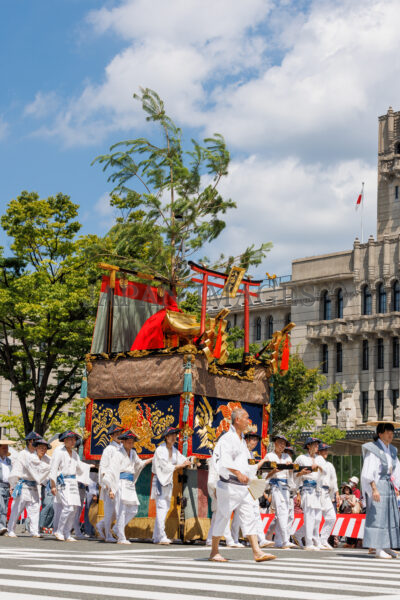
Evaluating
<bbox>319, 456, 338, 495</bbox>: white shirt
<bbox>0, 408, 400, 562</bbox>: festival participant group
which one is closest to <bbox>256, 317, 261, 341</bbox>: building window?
<bbox>0, 408, 400, 562</bbox>: festival participant group

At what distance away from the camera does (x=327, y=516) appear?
16.6m

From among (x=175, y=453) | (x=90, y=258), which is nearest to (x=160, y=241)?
(x=90, y=258)

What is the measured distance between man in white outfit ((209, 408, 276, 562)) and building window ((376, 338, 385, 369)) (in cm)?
5023

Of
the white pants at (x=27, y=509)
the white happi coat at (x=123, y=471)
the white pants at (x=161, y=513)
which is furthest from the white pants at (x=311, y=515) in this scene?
the white pants at (x=27, y=509)

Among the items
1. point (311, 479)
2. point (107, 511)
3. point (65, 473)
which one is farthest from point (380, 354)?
point (65, 473)

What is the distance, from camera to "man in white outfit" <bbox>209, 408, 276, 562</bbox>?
11023 mm

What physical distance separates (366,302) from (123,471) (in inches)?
1861

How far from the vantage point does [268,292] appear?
68.9m

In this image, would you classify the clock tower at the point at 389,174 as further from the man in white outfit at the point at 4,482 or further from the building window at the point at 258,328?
the man in white outfit at the point at 4,482

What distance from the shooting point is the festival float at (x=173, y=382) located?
1702 cm

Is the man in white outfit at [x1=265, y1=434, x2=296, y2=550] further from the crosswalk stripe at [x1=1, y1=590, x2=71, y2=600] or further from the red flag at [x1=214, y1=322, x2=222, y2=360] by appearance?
the crosswalk stripe at [x1=1, y1=590, x2=71, y2=600]

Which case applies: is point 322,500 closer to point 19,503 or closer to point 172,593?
point 19,503

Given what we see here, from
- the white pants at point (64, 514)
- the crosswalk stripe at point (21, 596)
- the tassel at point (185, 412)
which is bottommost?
the crosswalk stripe at point (21, 596)

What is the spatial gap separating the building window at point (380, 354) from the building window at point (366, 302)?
77.8 inches
